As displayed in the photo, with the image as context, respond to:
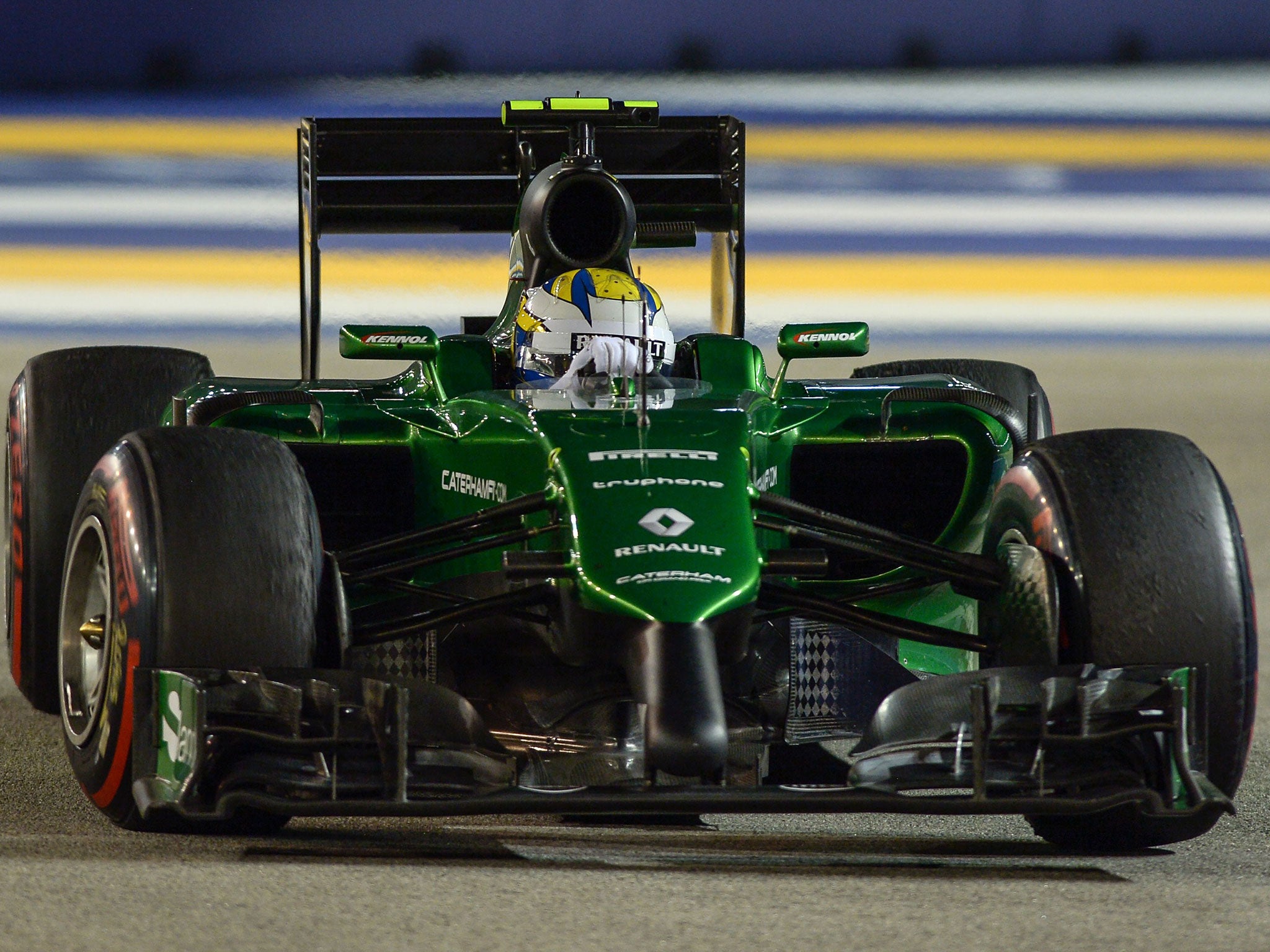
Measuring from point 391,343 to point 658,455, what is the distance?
1257 mm

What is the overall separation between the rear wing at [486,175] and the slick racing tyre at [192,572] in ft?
8.92

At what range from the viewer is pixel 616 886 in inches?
149

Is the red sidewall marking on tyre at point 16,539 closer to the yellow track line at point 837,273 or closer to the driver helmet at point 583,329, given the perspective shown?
the driver helmet at point 583,329

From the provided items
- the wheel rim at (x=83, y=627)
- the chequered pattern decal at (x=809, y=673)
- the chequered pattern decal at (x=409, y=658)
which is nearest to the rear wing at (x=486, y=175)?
the chequered pattern decal at (x=409, y=658)

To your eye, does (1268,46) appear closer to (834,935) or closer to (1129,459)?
(1129,459)

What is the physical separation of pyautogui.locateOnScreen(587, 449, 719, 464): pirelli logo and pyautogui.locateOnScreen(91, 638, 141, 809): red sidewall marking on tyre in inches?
41.8

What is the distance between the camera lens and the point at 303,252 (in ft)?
23.3

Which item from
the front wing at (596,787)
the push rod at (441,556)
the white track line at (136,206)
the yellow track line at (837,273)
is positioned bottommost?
the front wing at (596,787)

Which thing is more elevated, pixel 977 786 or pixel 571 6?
pixel 571 6

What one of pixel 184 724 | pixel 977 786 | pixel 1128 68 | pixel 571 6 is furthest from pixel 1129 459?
pixel 1128 68

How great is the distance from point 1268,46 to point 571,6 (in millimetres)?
7730

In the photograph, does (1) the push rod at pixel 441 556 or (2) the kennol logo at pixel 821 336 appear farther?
(2) the kennol logo at pixel 821 336

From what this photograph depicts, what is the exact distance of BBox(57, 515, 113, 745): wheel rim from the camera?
454 centimetres

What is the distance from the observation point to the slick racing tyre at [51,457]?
6121 mm
